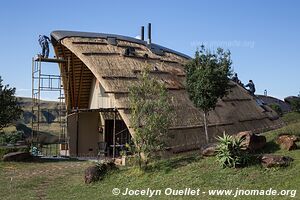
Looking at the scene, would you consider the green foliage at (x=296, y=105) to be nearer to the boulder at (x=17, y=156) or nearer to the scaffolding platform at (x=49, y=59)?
the scaffolding platform at (x=49, y=59)

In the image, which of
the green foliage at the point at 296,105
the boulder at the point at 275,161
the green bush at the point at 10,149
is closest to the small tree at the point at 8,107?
the green bush at the point at 10,149

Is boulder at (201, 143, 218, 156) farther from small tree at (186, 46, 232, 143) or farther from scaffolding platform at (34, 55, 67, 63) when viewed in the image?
scaffolding platform at (34, 55, 67, 63)

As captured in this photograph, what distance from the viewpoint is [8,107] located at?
22.4 m

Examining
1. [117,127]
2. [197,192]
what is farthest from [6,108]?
[197,192]

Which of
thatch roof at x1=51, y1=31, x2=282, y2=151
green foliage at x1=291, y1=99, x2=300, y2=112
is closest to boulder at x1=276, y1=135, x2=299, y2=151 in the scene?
thatch roof at x1=51, y1=31, x2=282, y2=151

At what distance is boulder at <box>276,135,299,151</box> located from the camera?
13.3m

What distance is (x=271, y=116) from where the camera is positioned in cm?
2862

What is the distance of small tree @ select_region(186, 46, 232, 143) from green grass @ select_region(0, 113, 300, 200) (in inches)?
120

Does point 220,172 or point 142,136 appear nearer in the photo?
point 220,172

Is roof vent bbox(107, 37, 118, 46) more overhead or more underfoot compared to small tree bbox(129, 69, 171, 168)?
more overhead

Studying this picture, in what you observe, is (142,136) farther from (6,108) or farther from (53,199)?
(6,108)

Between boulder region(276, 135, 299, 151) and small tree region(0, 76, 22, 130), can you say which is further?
small tree region(0, 76, 22, 130)

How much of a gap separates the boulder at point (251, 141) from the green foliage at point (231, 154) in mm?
690

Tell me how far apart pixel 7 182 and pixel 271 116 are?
65.8 feet
